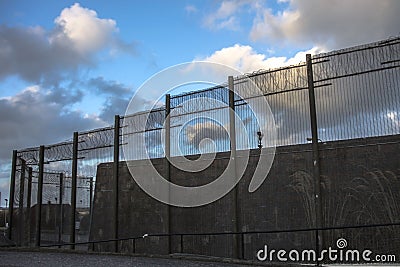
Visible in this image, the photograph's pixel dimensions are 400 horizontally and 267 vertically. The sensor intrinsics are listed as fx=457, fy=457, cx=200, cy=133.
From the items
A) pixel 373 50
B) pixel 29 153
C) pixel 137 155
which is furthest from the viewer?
pixel 29 153

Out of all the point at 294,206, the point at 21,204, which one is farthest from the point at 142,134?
the point at 21,204

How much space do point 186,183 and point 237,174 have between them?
233cm

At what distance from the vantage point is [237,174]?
43.0 ft

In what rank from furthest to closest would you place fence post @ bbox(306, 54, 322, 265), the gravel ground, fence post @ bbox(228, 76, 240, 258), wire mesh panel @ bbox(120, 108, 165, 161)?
wire mesh panel @ bbox(120, 108, 165, 161) < fence post @ bbox(228, 76, 240, 258) < fence post @ bbox(306, 54, 322, 265) < the gravel ground

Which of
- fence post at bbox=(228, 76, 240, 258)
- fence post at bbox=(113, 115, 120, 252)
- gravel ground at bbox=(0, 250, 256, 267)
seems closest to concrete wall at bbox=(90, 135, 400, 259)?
fence post at bbox=(228, 76, 240, 258)

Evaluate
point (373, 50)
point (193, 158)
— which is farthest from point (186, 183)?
point (373, 50)

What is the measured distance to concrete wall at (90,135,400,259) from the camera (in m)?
11.2

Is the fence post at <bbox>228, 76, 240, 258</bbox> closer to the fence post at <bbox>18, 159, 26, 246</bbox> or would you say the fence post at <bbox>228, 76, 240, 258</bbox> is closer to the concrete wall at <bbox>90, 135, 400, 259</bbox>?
the concrete wall at <bbox>90, 135, 400, 259</bbox>

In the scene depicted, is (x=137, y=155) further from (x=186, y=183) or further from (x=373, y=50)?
(x=373, y=50)
